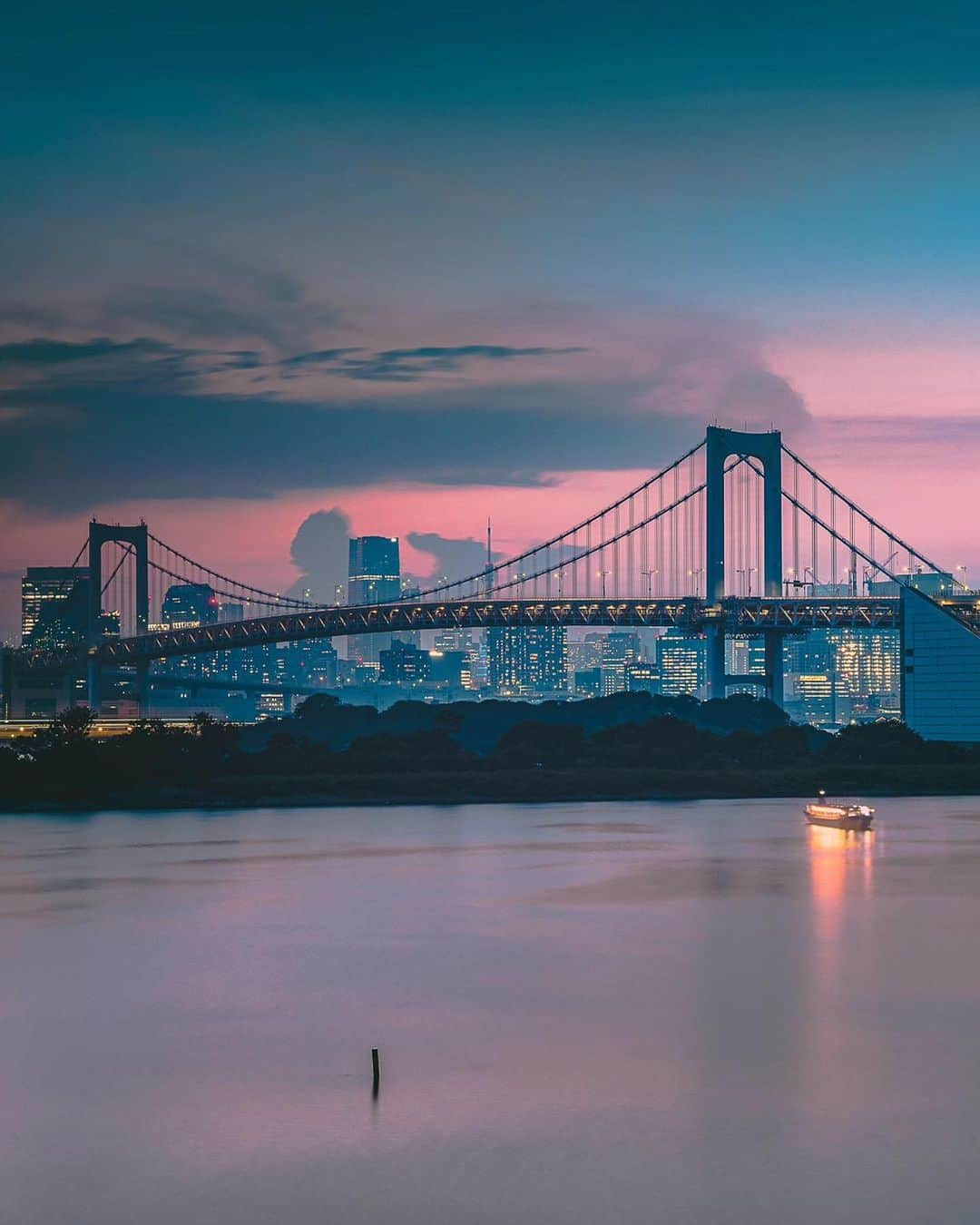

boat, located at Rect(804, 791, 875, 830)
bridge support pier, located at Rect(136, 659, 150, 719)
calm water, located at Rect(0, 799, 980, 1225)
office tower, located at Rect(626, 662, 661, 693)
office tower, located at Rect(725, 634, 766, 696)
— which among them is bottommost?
calm water, located at Rect(0, 799, 980, 1225)

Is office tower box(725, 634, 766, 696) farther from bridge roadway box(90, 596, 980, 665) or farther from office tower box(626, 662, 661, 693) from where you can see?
bridge roadway box(90, 596, 980, 665)

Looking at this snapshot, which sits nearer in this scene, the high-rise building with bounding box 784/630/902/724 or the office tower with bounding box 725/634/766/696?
the high-rise building with bounding box 784/630/902/724

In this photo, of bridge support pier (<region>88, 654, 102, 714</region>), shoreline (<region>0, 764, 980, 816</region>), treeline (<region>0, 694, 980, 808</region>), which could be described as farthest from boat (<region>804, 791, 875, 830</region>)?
bridge support pier (<region>88, 654, 102, 714</region>)

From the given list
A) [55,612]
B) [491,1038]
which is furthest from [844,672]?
[491,1038]

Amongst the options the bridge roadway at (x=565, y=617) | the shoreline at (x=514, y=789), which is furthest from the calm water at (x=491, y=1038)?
the bridge roadway at (x=565, y=617)

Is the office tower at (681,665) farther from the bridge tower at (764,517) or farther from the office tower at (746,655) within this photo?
the bridge tower at (764,517)

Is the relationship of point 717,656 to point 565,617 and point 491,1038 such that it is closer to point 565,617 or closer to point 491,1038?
point 565,617
